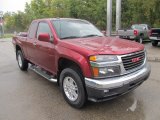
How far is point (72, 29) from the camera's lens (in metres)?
5.00

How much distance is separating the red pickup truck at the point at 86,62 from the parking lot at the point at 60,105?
1.00ft

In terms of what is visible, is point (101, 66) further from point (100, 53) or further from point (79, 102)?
point (79, 102)

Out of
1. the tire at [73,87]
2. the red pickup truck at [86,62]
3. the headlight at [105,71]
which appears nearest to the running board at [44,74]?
the red pickup truck at [86,62]

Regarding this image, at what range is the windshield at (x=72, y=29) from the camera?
4.77 meters

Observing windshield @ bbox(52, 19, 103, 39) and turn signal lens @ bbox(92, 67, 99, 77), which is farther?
windshield @ bbox(52, 19, 103, 39)

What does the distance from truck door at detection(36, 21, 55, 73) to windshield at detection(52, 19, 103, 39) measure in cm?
24

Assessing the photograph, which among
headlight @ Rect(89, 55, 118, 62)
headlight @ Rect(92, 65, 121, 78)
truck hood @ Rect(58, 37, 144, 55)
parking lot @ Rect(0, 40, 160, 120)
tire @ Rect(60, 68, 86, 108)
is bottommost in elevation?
parking lot @ Rect(0, 40, 160, 120)

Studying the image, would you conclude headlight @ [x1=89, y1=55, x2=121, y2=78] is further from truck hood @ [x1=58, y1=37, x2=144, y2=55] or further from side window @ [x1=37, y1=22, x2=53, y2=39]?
side window @ [x1=37, y1=22, x2=53, y2=39]

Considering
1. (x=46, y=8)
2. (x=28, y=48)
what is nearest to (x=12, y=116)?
(x=28, y=48)

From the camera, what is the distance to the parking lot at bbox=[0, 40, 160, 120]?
3828 millimetres

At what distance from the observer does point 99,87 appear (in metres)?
3.48

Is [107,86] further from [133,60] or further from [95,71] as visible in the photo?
[133,60]

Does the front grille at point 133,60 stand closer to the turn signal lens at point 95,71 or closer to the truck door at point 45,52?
the turn signal lens at point 95,71

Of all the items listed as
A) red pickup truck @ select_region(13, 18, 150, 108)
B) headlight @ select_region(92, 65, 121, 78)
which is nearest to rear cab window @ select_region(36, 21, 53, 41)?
red pickup truck @ select_region(13, 18, 150, 108)
